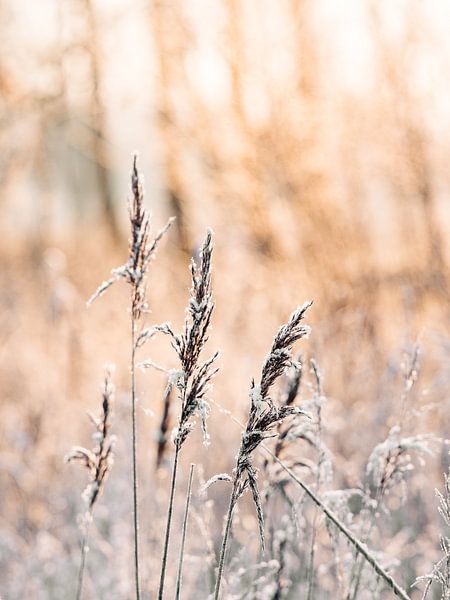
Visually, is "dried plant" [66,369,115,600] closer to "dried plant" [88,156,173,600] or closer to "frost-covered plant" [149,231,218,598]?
"dried plant" [88,156,173,600]

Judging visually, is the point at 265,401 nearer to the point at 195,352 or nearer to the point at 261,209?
the point at 195,352

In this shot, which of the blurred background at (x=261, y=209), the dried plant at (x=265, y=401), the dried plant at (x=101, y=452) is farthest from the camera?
the blurred background at (x=261, y=209)

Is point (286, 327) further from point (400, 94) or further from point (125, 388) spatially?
point (400, 94)

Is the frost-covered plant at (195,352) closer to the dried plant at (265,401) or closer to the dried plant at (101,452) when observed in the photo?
the dried plant at (265,401)

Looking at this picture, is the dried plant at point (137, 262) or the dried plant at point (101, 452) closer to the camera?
the dried plant at point (137, 262)

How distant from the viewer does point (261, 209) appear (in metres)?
5.69

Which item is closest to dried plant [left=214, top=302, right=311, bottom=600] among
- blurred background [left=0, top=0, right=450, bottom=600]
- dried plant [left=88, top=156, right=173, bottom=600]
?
dried plant [left=88, top=156, right=173, bottom=600]

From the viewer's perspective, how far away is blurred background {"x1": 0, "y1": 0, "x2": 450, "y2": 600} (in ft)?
11.9

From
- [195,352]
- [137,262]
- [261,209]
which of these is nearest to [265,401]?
[195,352]

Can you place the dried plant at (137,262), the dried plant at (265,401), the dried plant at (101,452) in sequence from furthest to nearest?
the dried plant at (101,452)
the dried plant at (137,262)
the dried plant at (265,401)

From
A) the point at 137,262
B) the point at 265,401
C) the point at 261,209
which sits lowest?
the point at 265,401

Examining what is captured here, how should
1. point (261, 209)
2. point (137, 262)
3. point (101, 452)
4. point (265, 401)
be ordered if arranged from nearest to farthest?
point (265, 401), point (137, 262), point (101, 452), point (261, 209)

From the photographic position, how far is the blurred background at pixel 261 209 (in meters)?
3.61

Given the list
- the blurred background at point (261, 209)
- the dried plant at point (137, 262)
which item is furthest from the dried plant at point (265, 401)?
the blurred background at point (261, 209)
